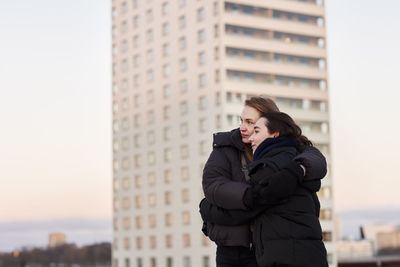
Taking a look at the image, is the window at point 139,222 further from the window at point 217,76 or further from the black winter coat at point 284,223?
the black winter coat at point 284,223

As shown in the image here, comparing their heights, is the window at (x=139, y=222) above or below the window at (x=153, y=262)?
above

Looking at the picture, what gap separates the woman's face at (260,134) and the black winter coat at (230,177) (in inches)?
9.2

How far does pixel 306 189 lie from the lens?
14.3 feet

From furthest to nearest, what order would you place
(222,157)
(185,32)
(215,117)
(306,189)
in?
(185,32) → (215,117) → (222,157) → (306,189)

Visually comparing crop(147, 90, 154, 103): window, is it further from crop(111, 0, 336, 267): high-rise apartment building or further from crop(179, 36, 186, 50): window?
crop(179, 36, 186, 50): window

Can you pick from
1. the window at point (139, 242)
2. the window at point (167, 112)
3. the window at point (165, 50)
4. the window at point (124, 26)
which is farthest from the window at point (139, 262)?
the window at point (124, 26)

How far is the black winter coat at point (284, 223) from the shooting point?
4.17m

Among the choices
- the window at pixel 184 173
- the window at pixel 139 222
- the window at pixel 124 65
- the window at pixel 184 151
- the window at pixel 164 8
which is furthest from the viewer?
the window at pixel 124 65

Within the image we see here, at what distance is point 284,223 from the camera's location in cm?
421

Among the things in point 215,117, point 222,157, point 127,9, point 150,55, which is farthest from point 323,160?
point 127,9

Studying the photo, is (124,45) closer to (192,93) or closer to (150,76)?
(150,76)

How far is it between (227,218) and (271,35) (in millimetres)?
85155

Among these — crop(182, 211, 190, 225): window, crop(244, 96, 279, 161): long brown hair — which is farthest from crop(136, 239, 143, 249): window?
crop(244, 96, 279, 161): long brown hair

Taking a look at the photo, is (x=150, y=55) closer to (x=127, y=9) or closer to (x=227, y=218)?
(x=127, y=9)
